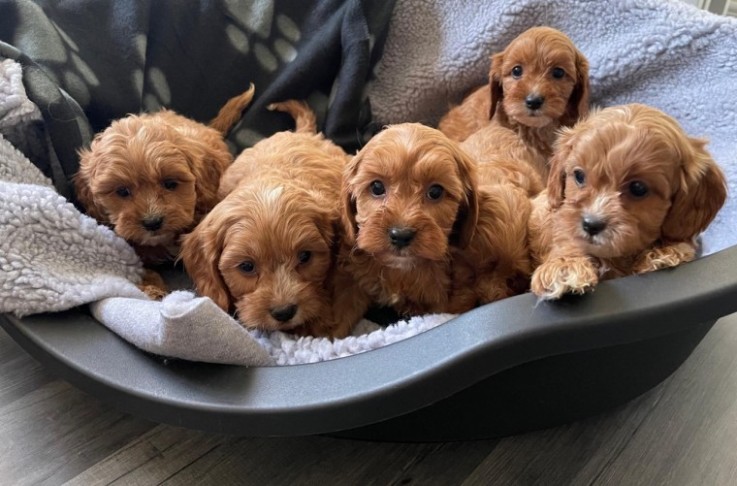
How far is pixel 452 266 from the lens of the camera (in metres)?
1.81

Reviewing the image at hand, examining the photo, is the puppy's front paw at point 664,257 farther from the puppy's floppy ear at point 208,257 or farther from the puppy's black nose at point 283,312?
the puppy's floppy ear at point 208,257

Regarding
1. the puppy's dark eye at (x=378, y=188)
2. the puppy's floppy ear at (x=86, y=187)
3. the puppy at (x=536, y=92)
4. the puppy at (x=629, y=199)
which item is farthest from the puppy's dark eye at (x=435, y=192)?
the puppy's floppy ear at (x=86, y=187)

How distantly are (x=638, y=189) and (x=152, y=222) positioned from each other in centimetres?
138

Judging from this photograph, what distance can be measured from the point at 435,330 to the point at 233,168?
40.4 inches

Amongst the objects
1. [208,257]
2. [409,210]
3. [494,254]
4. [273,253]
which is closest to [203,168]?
[208,257]

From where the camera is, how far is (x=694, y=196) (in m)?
1.51

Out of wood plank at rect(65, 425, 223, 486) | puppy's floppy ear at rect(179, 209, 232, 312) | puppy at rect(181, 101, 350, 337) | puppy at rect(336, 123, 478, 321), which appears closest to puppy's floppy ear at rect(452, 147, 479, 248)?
puppy at rect(336, 123, 478, 321)

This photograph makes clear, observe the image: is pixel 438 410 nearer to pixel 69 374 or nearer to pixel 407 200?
pixel 407 200

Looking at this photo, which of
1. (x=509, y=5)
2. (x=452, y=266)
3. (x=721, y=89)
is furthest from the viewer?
(x=509, y=5)

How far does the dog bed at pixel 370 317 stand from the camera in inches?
54.5

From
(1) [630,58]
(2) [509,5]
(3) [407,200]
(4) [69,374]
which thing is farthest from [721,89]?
(4) [69,374]

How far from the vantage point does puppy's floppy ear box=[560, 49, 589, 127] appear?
2.34 meters

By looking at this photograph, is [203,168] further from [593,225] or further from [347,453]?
[593,225]

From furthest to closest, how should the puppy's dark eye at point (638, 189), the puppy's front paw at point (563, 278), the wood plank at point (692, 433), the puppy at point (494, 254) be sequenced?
the wood plank at point (692, 433) → the puppy at point (494, 254) → the puppy's dark eye at point (638, 189) → the puppy's front paw at point (563, 278)
